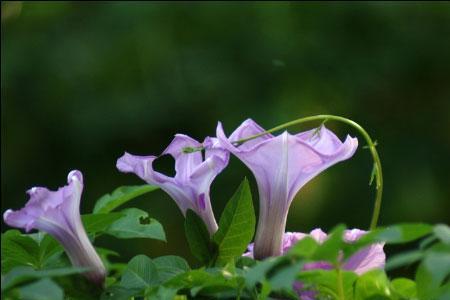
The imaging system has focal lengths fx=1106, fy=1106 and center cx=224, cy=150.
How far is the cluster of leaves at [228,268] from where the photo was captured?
0.59 metres

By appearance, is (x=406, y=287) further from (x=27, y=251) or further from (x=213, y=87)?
(x=213, y=87)

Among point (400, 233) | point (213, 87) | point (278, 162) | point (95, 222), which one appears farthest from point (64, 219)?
point (213, 87)

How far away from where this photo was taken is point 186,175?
2.72 ft

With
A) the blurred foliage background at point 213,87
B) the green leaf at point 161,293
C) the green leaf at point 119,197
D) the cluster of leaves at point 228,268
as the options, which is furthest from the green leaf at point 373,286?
the blurred foliage background at point 213,87

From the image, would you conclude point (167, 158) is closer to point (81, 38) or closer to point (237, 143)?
point (81, 38)

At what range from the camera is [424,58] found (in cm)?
364

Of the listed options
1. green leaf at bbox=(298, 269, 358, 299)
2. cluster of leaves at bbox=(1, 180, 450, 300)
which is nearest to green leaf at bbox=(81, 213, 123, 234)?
cluster of leaves at bbox=(1, 180, 450, 300)

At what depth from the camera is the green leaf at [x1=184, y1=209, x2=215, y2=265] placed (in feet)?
2.60

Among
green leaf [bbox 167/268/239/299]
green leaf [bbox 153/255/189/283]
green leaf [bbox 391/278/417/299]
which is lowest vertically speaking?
green leaf [bbox 391/278/417/299]

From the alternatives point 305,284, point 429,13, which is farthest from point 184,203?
point 429,13

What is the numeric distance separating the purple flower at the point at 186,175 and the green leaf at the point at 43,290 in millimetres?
232

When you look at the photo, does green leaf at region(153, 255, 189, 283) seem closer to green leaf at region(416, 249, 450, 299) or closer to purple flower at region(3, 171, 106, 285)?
purple flower at region(3, 171, 106, 285)

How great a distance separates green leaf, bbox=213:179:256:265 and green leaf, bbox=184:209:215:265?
0.01m

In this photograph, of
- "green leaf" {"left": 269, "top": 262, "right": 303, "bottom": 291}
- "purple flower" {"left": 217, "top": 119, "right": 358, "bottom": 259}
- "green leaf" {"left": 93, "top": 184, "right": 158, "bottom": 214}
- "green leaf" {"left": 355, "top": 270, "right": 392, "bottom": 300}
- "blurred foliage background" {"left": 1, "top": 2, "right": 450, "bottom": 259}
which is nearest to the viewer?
"green leaf" {"left": 269, "top": 262, "right": 303, "bottom": 291}
